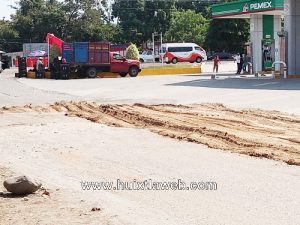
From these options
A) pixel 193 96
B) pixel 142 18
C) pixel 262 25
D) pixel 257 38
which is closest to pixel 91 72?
pixel 257 38

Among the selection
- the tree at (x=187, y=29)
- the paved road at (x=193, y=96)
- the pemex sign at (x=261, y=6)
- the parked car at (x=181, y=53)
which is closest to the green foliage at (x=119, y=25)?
the tree at (x=187, y=29)

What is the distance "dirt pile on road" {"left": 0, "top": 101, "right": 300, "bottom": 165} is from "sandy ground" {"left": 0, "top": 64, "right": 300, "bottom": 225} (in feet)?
0.08

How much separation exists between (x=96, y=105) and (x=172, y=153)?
9801mm

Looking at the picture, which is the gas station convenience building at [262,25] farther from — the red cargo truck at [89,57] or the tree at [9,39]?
the tree at [9,39]

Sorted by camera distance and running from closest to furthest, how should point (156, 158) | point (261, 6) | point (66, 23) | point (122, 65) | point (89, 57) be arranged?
point (156, 158)
point (261, 6)
point (89, 57)
point (122, 65)
point (66, 23)

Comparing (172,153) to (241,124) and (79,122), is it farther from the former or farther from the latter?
(79,122)

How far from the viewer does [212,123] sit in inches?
584

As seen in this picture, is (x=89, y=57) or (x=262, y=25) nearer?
(x=262, y=25)

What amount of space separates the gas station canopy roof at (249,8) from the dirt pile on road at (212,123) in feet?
59.6

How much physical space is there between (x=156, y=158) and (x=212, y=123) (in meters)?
4.34

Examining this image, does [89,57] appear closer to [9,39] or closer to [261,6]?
[261,6]

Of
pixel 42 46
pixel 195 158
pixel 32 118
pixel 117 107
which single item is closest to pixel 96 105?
pixel 117 107

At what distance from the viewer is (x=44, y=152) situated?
11.7 metres

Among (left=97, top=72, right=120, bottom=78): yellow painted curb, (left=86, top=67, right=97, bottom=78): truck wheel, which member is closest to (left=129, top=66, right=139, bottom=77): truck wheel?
(left=97, top=72, right=120, bottom=78): yellow painted curb
